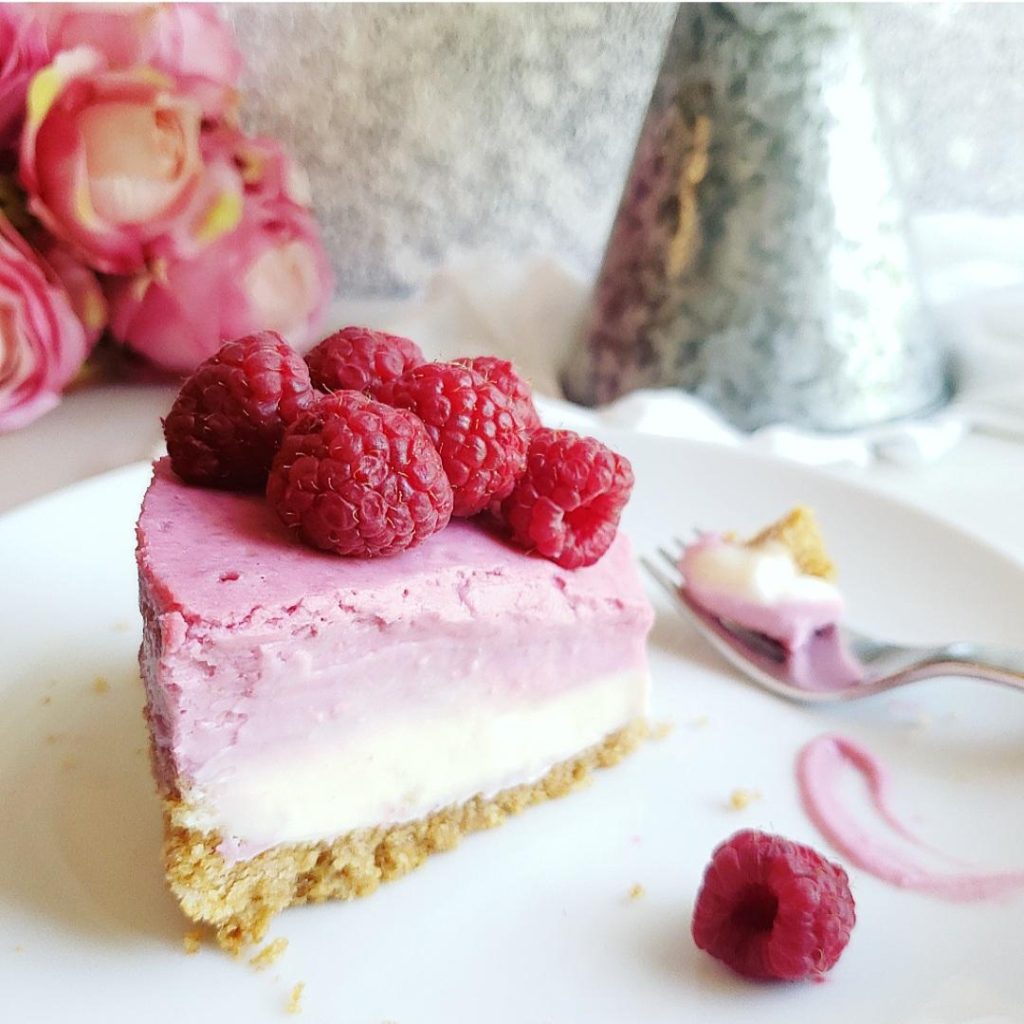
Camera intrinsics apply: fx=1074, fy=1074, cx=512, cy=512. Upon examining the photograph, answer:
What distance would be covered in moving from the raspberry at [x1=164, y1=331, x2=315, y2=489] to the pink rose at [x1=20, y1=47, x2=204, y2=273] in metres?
0.82

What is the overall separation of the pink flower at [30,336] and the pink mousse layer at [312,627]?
76cm

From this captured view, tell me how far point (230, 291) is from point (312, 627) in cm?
111

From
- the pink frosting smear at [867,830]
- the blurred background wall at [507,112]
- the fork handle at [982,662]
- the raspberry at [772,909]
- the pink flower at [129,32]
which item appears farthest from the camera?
the blurred background wall at [507,112]

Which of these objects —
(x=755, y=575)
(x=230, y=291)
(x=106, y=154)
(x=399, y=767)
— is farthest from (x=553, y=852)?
(x=106, y=154)

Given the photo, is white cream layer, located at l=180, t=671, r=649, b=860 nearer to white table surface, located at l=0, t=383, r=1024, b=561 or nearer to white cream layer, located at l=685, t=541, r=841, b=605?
white cream layer, located at l=685, t=541, r=841, b=605

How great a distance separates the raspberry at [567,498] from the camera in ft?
4.08

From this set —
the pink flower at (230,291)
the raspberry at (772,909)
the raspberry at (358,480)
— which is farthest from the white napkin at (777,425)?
the raspberry at (772,909)

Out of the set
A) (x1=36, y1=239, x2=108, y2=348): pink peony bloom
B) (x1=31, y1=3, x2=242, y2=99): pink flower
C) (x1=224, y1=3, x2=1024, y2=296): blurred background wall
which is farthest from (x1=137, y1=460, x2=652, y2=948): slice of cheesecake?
(x1=224, y1=3, x2=1024, y2=296): blurred background wall

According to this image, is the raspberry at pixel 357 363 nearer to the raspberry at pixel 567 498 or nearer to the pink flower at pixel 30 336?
the raspberry at pixel 567 498

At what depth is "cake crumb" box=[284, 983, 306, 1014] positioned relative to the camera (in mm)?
1045

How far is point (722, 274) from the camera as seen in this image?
1.86 m

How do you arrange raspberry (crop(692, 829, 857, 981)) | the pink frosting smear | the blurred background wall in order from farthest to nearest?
the blurred background wall < the pink frosting smear < raspberry (crop(692, 829, 857, 981))

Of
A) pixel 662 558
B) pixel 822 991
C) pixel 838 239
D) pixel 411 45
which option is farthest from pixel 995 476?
pixel 411 45

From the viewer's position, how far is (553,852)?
1270mm
